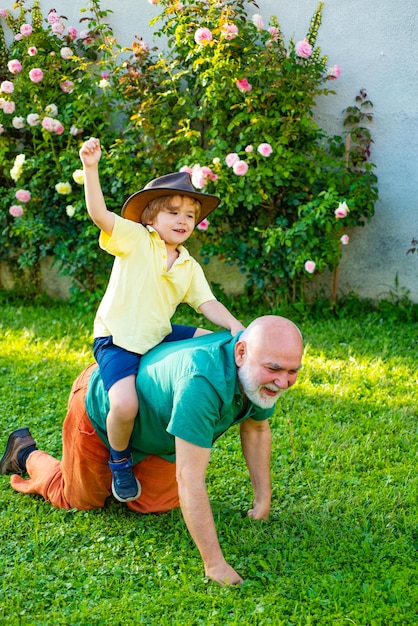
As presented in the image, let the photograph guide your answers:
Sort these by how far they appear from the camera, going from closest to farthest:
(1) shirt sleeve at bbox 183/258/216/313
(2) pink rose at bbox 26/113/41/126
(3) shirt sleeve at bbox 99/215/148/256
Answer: (3) shirt sleeve at bbox 99/215/148/256 → (1) shirt sleeve at bbox 183/258/216/313 → (2) pink rose at bbox 26/113/41/126

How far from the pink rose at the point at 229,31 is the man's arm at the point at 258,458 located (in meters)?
3.81

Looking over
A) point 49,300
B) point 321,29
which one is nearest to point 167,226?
point 321,29

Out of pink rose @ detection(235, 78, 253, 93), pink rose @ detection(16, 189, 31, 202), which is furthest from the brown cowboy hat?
pink rose @ detection(16, 189, 31, 202)

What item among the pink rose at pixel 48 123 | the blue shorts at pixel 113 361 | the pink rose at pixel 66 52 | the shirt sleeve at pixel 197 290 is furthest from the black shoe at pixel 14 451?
the pink rose at pixel 66 52

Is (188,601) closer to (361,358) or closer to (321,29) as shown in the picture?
(361,358)

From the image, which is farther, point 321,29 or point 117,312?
point 321,29

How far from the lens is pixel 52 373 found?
213 inches

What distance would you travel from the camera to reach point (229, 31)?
20.3 feet

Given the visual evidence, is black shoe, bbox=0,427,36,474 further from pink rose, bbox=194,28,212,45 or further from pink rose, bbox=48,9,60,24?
pink rose, bbox=48,9,60,24

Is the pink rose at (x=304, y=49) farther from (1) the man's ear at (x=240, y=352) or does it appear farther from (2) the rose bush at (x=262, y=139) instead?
(1) the man's ear at (x=240, y=352)

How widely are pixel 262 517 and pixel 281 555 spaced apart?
0.96 ft

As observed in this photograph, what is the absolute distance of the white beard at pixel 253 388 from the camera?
2947mm

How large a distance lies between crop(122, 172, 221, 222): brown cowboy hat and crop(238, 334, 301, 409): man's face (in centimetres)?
91

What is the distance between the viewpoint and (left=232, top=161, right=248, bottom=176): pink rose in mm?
6254
